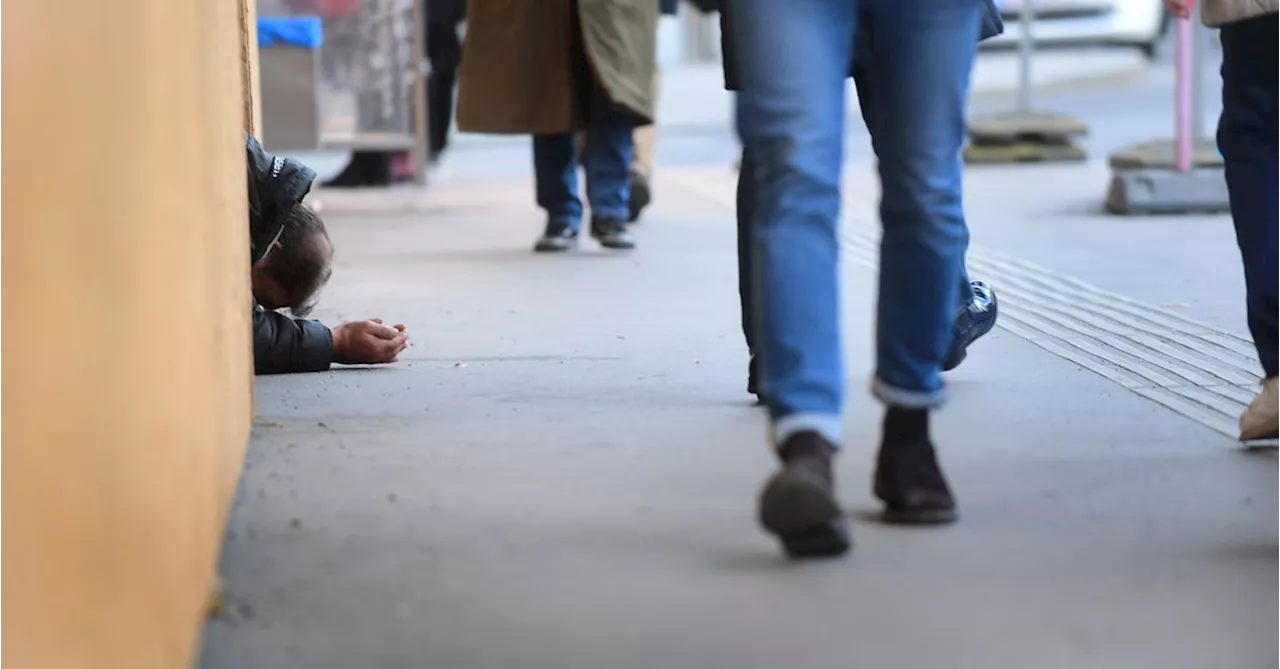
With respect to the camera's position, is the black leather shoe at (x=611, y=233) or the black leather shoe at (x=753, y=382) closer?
the black leather shoe at (x=753, y=382)

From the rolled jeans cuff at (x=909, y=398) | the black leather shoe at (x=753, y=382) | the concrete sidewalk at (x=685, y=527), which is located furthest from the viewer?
the black leather shoe at (x=753, y=382)

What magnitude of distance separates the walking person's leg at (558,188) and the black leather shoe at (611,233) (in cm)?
9

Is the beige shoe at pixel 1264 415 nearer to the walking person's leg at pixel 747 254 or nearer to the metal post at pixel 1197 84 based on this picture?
the walking person's leg at pixel 747 254

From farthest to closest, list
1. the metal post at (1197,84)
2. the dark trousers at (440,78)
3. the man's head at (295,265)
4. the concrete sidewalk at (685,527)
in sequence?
the dark trousers at (440,78), the metal post at (1197,84), the man's head at (295,265), the concrete sidewalk at (685,527)

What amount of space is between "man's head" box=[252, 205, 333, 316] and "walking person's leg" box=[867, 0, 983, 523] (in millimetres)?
1660

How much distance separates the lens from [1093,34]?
17.6 metres

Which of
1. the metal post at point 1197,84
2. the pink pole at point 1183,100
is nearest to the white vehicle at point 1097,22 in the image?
the metal post at point 1197,84

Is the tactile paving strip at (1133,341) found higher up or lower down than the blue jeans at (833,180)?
lower down

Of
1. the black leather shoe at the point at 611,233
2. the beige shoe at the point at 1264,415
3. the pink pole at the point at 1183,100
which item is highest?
the pink pole at the point at 1183,100

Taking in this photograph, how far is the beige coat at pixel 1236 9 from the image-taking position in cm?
342

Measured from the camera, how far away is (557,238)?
22.9 feet

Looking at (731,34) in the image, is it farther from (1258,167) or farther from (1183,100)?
(1183,100)

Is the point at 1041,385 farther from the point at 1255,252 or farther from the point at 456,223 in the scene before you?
the point at 456,223

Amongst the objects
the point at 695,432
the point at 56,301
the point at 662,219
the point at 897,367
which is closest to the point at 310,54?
the point at 662,219
